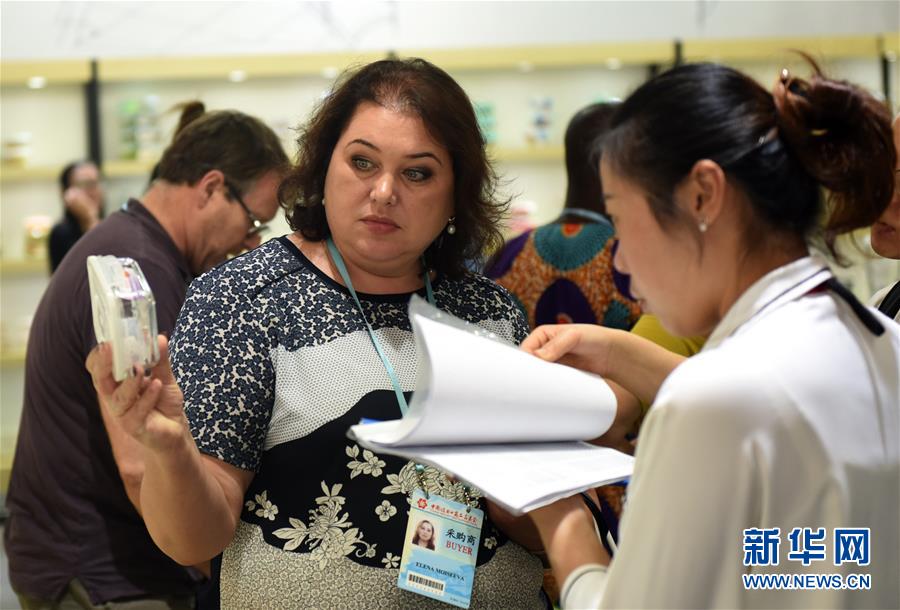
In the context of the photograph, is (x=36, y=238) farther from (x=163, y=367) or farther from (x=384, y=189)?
(x=163, y=367)

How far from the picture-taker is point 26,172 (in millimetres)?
5359

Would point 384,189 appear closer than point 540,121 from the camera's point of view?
Yes

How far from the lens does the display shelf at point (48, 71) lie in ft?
15.6

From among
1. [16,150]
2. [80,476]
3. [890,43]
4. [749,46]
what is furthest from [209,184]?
[890,43]

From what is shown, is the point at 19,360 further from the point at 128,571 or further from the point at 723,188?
the point at 723,188

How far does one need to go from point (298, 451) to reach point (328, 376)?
0.45ft

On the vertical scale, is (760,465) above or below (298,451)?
above

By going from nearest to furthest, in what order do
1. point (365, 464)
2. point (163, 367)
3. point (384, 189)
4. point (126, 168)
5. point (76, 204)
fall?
point (163, 367), point (365, 464), point (384, 189), point (76, 204), point (126, 168)

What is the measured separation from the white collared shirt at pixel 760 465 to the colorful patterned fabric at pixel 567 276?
1637 millimetres

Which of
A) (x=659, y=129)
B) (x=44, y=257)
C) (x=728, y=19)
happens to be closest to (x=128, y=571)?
(x=659, y=129)

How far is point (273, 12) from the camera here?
470cm

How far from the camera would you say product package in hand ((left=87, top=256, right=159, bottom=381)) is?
1.38 metres

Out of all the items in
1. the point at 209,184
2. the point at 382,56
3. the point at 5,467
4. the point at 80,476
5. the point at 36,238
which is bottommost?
the point at 5,467

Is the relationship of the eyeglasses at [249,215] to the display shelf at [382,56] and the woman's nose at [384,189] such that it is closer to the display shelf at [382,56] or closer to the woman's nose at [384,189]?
the woman's nose at [384,189]
